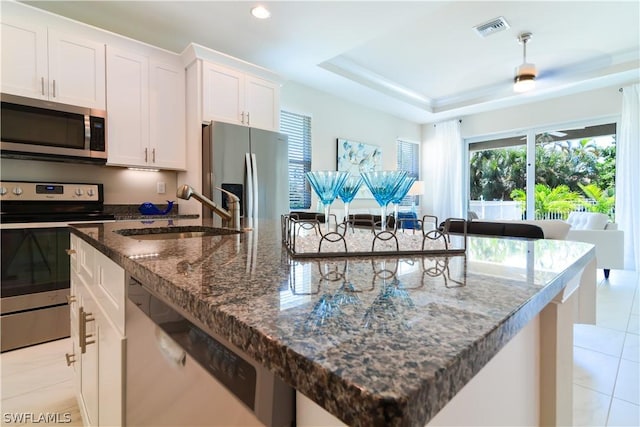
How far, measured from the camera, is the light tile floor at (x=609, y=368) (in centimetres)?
144

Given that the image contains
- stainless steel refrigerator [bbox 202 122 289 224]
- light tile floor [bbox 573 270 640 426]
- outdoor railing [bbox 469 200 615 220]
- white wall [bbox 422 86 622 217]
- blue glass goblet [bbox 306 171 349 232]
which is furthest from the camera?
outdoor railing [bbox 469 200 615 220]

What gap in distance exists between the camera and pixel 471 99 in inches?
205

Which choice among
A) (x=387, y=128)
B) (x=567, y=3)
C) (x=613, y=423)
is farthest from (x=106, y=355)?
(x=387, y=128)

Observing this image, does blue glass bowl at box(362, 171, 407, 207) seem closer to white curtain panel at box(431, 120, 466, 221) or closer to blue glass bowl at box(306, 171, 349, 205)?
blue glass bowl at box(306, 171, 349, 205)

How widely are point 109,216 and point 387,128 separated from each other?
14.6 feet

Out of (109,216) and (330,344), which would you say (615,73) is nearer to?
(330,344)

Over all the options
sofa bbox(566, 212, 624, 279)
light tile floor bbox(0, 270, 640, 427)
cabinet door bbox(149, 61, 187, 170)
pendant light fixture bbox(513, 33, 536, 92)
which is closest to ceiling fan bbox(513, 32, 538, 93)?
pendant light fixture bbox(513, 33, 536, 92)

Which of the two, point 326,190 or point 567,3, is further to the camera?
point 567,3

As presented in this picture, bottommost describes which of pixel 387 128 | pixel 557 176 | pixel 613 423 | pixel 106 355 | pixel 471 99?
pixel 613 423

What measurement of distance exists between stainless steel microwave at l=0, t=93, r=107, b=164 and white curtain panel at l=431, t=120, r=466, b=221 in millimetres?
5361

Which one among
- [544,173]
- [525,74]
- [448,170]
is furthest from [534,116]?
[525,74]

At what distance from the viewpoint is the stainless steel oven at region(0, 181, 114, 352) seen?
2033 mm

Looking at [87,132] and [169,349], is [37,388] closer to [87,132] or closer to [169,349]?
[87,132]

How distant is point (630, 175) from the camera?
4.18 meters
